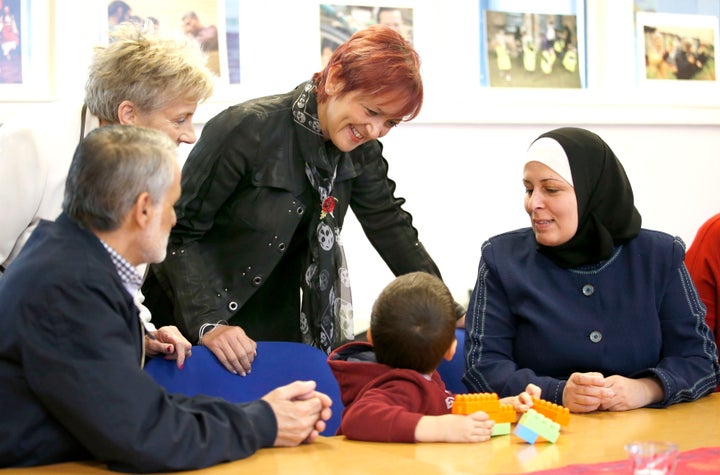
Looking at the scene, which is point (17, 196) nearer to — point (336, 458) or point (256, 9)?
point (336, 458)

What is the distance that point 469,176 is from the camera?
457 cm

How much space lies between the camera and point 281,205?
2863 millimetres

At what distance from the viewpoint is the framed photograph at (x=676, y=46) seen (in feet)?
15.8

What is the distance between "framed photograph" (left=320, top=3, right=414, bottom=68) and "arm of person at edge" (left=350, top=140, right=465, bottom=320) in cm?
122

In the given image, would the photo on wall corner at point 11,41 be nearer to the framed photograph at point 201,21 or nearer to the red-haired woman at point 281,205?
the framed photograph at point 201,21

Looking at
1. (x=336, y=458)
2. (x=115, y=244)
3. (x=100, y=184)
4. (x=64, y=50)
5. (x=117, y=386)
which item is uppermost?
(x=64, y=50)

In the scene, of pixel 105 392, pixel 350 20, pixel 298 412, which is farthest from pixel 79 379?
pixel 350 20

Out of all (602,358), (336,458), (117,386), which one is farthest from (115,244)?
(602,358)

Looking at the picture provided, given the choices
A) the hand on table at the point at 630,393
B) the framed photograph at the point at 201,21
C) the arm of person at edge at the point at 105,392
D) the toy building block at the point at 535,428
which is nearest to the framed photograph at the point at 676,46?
the framed photograph at the point at 201,21

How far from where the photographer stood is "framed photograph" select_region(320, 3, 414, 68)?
4266 mm

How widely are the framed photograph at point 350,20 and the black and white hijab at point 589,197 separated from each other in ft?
5.65

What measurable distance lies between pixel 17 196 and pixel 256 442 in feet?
3.27

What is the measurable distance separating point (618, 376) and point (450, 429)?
25.9 inches

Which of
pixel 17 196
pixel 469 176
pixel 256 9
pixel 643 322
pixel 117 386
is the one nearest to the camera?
pixel 117 386
